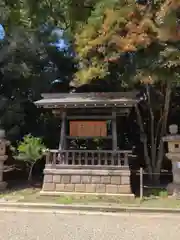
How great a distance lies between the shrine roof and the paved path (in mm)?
3990

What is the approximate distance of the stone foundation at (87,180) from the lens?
9930 mm

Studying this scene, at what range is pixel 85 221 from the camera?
692 centimetres

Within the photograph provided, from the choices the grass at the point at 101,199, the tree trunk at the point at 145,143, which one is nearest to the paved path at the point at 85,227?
the grass at the point at 101,199

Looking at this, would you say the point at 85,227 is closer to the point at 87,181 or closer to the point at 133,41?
the point at 87,181

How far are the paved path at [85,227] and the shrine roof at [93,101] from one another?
157 inches

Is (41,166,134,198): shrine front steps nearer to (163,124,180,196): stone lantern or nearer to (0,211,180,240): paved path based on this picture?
(163,124,180,196): stone lantern

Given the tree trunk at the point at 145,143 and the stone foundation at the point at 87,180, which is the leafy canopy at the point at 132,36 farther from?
the stone foundation at the point at 87,180

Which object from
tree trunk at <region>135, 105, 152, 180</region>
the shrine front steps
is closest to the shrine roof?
the shrine front steps

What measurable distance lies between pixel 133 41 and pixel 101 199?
528 centimetres

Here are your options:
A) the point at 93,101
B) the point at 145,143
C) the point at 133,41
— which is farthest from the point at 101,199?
the point at 133,41

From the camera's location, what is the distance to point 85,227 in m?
6.29

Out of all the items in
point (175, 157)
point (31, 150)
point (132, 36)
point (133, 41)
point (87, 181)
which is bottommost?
point (87, 181)

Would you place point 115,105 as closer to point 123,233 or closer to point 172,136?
point 172,136

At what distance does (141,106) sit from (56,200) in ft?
20.3
